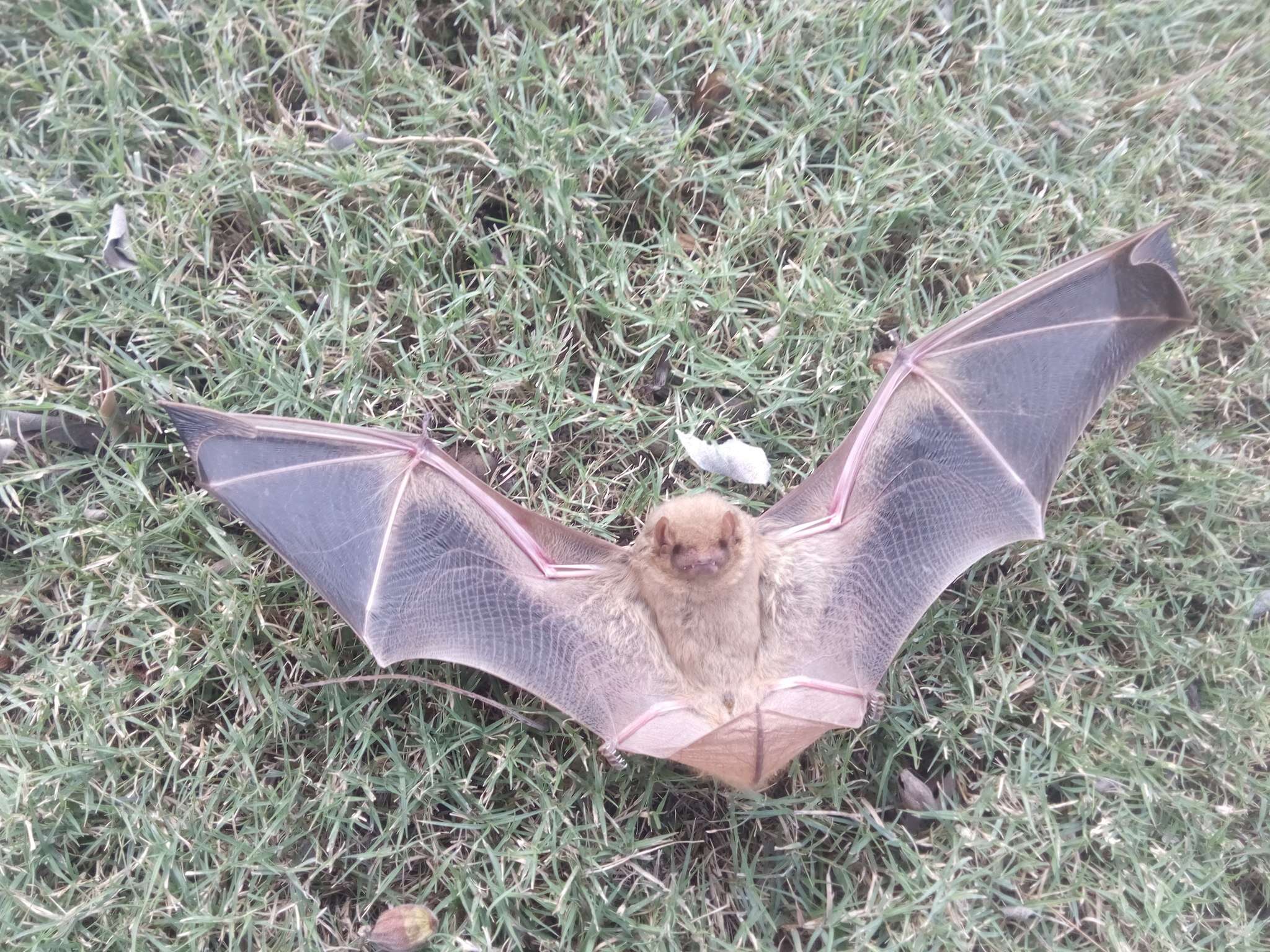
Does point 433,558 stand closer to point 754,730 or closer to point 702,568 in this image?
point 702,568

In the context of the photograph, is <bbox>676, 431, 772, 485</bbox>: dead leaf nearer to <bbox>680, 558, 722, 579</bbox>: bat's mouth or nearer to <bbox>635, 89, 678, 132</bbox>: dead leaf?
<bbox>680, 558, 722, 579</bbox>: bat's mouth

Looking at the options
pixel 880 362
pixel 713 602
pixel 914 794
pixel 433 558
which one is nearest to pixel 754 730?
pixel 713 602

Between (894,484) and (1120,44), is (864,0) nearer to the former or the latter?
(1120,44)

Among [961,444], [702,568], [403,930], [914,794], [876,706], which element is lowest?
[403,930]

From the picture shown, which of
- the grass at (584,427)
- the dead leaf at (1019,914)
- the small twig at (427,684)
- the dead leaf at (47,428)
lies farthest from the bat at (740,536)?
the dead leaf at (1019,914)

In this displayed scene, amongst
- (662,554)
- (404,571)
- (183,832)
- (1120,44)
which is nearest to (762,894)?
(662,554)

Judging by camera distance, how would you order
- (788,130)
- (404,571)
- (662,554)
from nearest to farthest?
(662,554) < (404,571) < (788,130)

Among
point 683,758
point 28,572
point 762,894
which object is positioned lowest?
point 762,894
